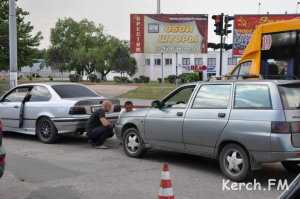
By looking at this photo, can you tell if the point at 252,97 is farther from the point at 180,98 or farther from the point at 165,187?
the point at 165,187

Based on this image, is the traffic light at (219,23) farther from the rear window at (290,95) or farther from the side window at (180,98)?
the rear window at (290,95)

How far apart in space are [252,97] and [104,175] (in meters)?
2.72

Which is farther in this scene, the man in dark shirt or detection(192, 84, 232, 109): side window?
the man in dark shirt

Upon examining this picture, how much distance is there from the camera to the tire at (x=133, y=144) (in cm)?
1035

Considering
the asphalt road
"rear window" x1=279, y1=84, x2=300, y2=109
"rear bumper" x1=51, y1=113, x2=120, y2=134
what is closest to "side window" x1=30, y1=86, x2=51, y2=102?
"rear bumper" x1=51, y1=113, x2=120, y2=134

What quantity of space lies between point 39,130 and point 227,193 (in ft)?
21.1

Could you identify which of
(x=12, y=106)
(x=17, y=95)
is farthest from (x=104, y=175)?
(x=17, y=95)

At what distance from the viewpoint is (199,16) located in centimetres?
4375

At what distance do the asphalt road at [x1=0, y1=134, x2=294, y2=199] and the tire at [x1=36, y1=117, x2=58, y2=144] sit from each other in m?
0.46

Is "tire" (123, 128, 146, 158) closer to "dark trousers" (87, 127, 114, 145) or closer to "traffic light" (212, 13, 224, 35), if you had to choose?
"dark trousers" (87, 127, 114, 145)

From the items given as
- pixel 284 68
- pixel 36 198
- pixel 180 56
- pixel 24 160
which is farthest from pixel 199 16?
pixel 180 56

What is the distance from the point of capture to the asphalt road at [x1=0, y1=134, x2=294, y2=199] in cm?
754

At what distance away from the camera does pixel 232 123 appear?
27.2 ft

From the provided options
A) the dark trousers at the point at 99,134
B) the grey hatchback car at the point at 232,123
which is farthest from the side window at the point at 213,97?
the dark trousers at the point at 99,134
